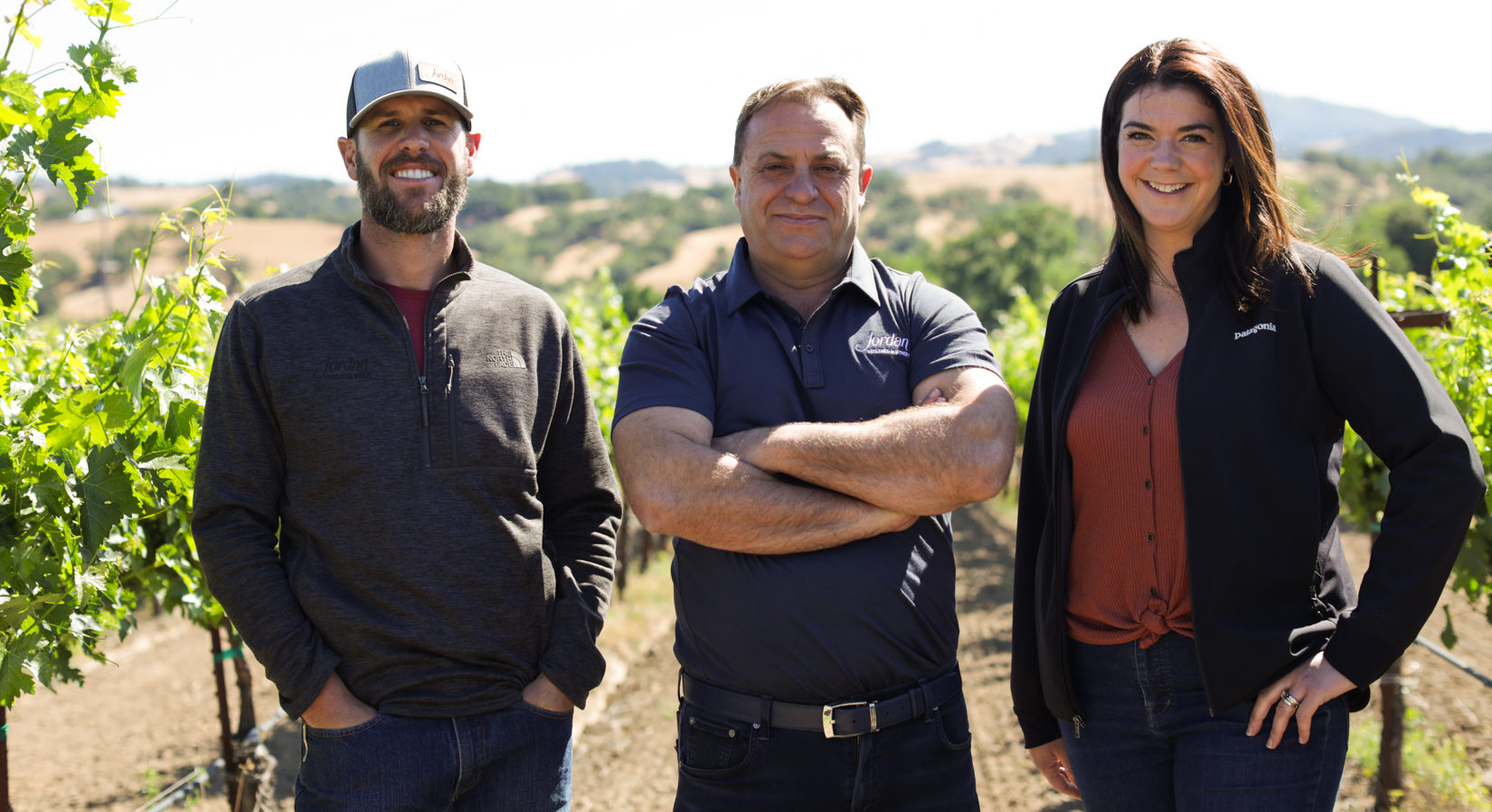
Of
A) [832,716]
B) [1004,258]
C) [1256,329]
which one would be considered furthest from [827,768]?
[1004,258]

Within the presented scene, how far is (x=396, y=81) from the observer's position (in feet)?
8.14

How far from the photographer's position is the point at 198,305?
109 inches

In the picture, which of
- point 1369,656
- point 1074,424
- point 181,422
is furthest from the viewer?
point 181,422

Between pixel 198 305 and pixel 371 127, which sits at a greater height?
pixel 371 127

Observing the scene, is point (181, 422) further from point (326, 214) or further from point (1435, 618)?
point (326, 214)

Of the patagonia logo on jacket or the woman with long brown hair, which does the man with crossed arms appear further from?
the patagonia logo on jacket

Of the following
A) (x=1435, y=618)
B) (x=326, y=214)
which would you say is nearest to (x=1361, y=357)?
(x=1435, y=618)

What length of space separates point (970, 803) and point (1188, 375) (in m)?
1.07

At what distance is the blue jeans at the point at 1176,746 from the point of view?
2.08 m

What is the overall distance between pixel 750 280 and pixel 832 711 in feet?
3.32

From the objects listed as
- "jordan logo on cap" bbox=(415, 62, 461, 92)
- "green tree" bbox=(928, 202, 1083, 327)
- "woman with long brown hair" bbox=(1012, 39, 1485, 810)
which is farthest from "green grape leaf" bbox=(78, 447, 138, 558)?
"green tree" bbox=(928, 202, 1083, 327)

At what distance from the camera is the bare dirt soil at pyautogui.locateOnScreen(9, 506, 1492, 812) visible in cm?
573

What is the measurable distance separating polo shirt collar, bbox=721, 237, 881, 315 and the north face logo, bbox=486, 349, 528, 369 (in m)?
0.50

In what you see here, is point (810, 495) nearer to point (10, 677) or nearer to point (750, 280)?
point (750, 280)
